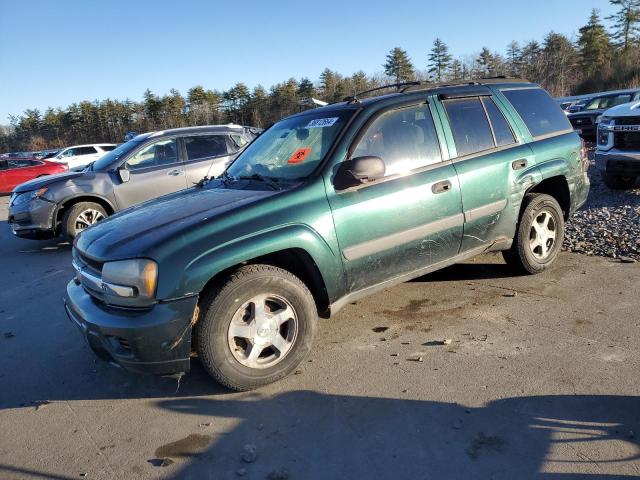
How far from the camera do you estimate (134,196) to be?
8.09m

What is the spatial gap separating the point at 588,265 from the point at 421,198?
2.60m

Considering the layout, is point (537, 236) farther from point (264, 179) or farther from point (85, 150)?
point (85, 150)

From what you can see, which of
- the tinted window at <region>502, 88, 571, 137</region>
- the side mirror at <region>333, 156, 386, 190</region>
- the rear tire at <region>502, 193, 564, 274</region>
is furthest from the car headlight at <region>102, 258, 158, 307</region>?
the tinted window at <region>502, 88, 571, 137</region>

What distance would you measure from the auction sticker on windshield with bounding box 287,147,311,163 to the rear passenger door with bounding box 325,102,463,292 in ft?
1.22

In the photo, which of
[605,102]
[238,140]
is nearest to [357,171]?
[238,140]

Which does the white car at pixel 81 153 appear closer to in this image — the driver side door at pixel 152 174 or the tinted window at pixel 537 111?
the driver side door at pixel 152 174

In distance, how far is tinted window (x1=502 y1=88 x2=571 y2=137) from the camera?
191 inches

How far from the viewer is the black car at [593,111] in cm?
1706

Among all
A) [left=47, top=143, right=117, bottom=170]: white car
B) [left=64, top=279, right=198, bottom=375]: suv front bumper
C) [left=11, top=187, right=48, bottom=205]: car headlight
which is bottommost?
[left=64, top=279, right=198, bottom=375]: suv front bumper

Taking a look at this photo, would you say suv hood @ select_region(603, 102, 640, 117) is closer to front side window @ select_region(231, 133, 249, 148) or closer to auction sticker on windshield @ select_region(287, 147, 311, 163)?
front side window @ select_region(231, 133, 249, 148)

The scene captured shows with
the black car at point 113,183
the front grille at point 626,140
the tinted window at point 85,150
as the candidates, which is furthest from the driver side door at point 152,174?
the tinted window at point 85,150

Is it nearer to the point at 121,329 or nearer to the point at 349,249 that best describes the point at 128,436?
the point at 121,329

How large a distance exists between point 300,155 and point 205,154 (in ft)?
16.7

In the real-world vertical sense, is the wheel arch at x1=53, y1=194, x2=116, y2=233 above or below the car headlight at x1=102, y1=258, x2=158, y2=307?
above
